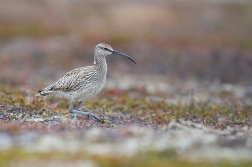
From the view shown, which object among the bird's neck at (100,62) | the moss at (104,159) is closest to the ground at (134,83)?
the moss at (104,159)

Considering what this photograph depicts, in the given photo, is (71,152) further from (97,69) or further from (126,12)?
(126,12)

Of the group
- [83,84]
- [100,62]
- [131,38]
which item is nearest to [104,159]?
[83,84]

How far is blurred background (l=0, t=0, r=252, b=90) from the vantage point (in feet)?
100

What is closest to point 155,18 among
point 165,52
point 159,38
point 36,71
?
point 159,38

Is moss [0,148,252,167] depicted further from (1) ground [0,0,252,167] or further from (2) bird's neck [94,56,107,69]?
(2) bird's neck [94,56,107,69]

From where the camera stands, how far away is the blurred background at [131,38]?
30609 mm

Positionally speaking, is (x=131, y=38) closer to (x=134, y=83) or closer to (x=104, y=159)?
(x=134, y=83)

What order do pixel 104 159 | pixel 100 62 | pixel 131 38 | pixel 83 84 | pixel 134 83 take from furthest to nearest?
pixel 131 38 → pixel 134 83 → pixel 100 62 → pixel 83 84 → pixel 104 159

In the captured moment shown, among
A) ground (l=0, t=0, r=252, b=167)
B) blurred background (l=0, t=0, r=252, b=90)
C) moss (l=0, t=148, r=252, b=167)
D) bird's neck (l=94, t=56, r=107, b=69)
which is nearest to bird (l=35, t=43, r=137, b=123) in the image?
bird's neck (l=94, t=56, r=107, b=69)

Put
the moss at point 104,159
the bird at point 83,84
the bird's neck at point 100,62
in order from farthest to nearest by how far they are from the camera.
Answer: the bird's neck at point 100,62 < the bird at point 83,84 < the moss at point 104,159

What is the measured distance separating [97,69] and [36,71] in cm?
1377

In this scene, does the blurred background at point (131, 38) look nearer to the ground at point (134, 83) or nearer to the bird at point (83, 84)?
the ground at point (134, 83)

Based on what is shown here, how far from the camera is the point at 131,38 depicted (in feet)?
128

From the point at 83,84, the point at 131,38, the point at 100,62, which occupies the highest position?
the point at 131,38
